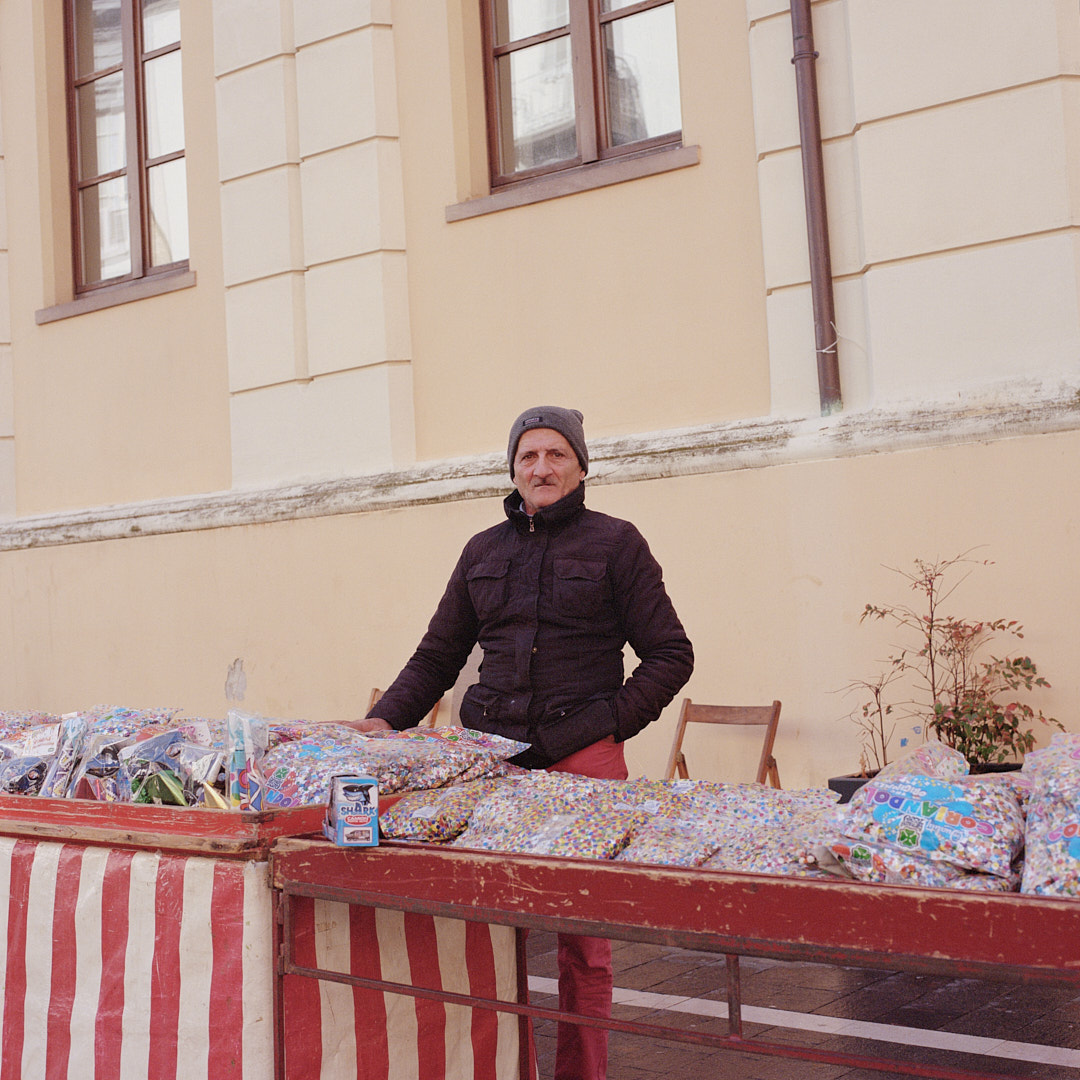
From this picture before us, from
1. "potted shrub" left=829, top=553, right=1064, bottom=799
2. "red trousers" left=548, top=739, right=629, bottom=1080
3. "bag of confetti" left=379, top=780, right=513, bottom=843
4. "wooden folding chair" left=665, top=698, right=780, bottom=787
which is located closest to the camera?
"bag of confetti" left=379, top=780, right=513, bottom=843

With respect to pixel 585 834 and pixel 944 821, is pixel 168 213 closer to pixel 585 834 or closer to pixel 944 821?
pixel 585 834

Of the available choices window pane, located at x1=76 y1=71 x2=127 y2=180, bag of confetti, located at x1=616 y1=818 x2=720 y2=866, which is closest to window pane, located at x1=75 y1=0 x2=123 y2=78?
window pane, located at x1=76 y1=71 x2=127 y2=180

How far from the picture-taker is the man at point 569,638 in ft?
10.3

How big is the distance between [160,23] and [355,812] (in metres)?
7.58

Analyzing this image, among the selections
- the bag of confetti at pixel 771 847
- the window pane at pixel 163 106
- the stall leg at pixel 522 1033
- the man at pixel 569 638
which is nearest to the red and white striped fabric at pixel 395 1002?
the stall leg at pixel 522 1033

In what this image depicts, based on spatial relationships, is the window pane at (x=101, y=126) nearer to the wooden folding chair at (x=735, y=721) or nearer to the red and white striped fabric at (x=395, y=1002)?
the wooden folding chair at (x=735, y=721)

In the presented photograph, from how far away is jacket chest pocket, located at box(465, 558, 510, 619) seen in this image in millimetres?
3307

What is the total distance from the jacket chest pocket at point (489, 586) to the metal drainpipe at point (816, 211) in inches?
114

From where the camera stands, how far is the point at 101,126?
9039 millimetres

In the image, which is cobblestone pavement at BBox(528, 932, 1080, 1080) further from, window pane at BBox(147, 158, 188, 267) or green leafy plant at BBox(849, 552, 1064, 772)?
window pane at BBox(147, 158, 188, 267)

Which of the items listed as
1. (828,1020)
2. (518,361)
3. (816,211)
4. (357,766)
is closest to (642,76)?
(816,211)

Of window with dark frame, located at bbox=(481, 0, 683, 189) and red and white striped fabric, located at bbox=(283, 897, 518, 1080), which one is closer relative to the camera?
red and white striped fabric, located at bbox=(283, 897, 518, 1080)

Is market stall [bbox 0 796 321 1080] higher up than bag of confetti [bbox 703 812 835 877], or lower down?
lower down

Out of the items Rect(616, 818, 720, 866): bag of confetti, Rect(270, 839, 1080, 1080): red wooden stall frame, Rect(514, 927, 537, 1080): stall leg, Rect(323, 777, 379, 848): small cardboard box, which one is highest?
Rect(323, 777, 379, 848): small cardboard box
